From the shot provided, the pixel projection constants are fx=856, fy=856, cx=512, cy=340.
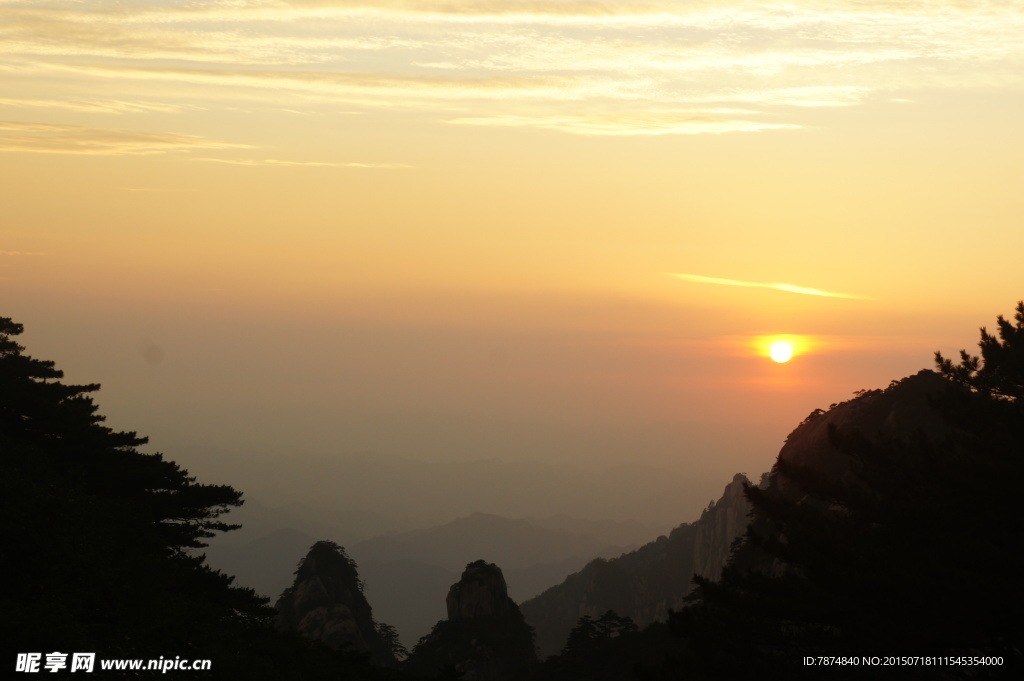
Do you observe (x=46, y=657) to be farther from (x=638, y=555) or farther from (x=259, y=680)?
(x=638, y=555)

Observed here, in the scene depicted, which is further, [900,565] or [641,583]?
[641,583]

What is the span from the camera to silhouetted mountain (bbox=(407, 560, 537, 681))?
9281cm

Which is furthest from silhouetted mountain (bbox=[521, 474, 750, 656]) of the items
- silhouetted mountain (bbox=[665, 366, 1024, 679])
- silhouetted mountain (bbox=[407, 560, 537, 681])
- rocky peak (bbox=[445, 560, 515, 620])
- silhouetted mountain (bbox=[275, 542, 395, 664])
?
silhouetted mountain (bbox=[665, 366, 1024, 679])

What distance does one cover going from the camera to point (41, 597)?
→ 21.5 m

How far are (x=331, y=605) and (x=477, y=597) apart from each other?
1668cm

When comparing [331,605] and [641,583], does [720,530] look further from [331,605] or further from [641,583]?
[641,583]

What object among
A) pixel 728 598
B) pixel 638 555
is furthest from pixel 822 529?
pixel 638 555

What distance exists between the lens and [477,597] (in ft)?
323

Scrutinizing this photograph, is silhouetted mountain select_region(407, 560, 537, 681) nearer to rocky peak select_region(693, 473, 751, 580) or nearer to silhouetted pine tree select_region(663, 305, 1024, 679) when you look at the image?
rocky peak select_region(693, 473, 751, 580)

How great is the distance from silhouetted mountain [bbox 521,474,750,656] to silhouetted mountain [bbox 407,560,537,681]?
29.1 m

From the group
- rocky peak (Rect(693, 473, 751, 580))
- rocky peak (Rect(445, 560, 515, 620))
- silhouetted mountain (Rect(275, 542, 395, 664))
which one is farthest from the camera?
rocky peak (Rect(693, 473, 751, 580))

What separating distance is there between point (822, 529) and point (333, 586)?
262 ft

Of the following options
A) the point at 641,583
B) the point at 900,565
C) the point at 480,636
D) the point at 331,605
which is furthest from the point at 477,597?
the point at 900,565

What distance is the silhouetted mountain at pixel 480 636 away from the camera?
9281 centimetres
